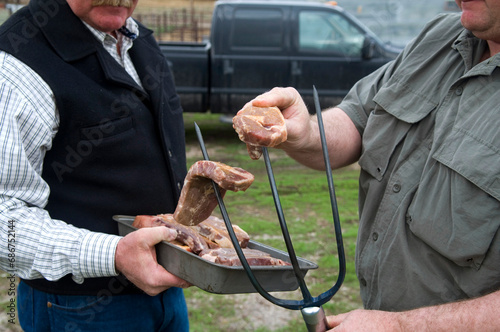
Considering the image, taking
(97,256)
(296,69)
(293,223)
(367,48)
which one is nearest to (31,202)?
(97,256)

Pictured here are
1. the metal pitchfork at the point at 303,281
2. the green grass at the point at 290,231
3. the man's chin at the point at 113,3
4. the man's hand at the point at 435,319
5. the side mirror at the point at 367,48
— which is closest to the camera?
the metal pitchfork at the point at 303,281

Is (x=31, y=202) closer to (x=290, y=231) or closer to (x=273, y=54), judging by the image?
(x=290, y=231)

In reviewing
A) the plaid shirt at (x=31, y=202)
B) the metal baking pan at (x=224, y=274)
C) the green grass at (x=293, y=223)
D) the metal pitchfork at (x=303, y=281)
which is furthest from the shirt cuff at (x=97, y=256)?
the green grass at (x=293, y=223)

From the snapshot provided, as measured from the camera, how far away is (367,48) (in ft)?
27.9

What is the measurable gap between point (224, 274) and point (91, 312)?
2.62 ft

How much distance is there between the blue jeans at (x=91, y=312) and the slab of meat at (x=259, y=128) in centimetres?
91

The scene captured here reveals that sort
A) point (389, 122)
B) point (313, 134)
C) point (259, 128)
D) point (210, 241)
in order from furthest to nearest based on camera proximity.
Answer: point (313, 134)
point (389, 122)
point (210, 241)
point (259, 128)

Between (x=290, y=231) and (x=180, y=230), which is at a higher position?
(x=180, y=230)

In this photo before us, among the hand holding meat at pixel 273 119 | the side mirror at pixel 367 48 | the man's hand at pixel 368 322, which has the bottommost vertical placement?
the side mirror at pixel 367 48

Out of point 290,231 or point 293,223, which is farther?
point 293,223

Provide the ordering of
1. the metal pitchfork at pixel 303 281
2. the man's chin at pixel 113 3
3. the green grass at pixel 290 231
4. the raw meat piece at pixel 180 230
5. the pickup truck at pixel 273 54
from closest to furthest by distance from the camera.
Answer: the metal pitchfork at pixel 303 281, the raw meat piece at pixel 180 230, the man's chin at pixel 113 3, the green grass at pixel 290 231, the pickup truck at pixel 273 54

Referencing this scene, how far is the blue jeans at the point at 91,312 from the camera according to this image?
2.09m

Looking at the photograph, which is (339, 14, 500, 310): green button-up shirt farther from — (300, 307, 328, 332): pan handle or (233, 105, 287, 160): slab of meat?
(233, 105, 287, 160): slab of meat

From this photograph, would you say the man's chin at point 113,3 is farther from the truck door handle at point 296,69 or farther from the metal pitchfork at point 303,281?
the truck door handle at point 296,69
